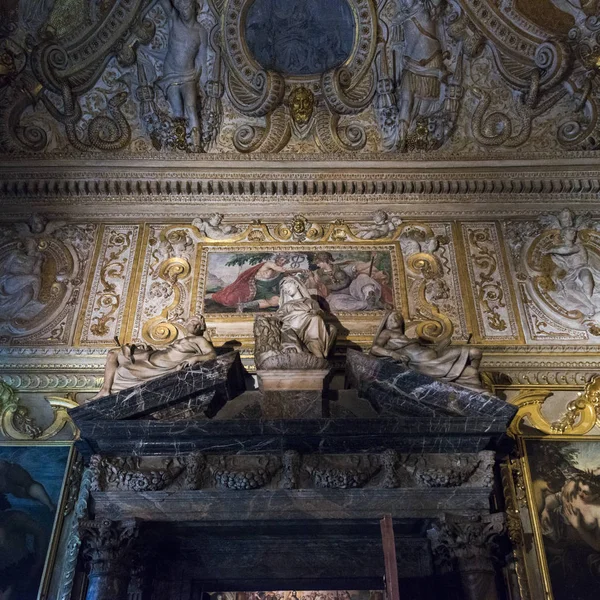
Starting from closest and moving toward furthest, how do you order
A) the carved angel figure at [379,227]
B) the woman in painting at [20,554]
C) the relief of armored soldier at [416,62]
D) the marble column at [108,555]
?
the marble column at [108,555] → the woman in painting at [20,554] → the carved angel figure at [379,227] → the relief of armored soldier at [416,62]

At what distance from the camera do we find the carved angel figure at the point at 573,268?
761 centimetres

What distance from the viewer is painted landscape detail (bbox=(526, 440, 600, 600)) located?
5930mm

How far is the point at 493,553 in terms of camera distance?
5.59m

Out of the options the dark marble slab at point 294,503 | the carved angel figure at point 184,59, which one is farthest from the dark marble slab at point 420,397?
the carved angel figure at point 184,59

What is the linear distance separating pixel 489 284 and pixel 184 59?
16.2ft

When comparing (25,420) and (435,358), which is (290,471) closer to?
(435,358)

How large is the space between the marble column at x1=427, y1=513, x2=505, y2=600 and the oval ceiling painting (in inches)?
246

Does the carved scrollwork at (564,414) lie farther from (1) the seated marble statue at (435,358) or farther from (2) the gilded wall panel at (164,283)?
(2) the gilded wall panel at (164,283)

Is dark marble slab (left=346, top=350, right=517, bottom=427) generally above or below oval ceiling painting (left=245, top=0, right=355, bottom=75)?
below

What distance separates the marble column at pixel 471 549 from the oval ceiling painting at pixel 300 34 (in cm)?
624

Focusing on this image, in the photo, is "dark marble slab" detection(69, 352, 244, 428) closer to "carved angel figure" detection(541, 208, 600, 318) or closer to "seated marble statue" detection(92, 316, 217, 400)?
"seated marble statue" detection(92, 316, 217, 400)

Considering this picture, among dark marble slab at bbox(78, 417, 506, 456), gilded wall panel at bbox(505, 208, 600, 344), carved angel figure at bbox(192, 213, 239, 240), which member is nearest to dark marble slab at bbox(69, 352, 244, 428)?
dark marble slab at bbox(78, 417, 506, 456)

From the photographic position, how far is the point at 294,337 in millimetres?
6223

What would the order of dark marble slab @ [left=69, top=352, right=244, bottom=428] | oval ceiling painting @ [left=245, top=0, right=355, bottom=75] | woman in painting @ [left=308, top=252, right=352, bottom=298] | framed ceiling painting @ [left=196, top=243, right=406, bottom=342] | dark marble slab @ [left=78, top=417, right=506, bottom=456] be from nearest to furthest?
dark marble slab @ [left=78, top=417, right=506, bottom=456], dark marble slab @ [left=69, top=352, right=244, bottom=428], framed ceiling painting @ [left=196, top=243, right=406, bottom=342], woman in painting @ [left=308, top=252, right=352, bottom=298], oval ceiling painting @ [left=245, top=0, right=355, bottom=75]
